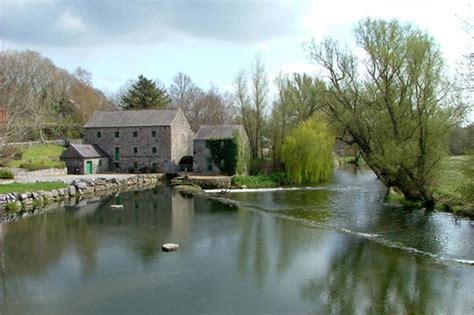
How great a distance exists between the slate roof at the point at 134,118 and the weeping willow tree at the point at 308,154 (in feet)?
40.1

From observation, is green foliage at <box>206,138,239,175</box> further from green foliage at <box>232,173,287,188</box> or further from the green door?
the green door

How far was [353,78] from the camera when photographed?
2411cm

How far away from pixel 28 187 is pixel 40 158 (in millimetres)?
13361

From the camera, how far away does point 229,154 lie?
35.4 m

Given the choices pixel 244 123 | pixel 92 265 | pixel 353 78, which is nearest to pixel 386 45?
pixel 353 78

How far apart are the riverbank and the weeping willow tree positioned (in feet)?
35.9

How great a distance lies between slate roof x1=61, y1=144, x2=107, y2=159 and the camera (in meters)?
35.5

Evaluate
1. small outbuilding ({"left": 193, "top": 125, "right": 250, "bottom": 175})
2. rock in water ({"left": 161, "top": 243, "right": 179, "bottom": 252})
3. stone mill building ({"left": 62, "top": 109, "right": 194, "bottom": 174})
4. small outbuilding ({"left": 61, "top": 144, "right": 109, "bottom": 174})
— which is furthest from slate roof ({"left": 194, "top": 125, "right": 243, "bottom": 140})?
rock in water ({"left": 161, "top": 243, "right": 179, "bottom": 252})

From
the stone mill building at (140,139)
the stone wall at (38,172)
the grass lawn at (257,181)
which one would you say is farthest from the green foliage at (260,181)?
the stone wall at (38,172)

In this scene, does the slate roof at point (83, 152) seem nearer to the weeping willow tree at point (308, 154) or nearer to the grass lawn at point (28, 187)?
the grass lawn at point (28, 187)

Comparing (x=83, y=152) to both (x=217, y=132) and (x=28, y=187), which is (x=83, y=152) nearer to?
(x=217, y=132)

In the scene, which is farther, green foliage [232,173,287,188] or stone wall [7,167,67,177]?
green foliage [232,173,287,188]

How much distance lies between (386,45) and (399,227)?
384 inches

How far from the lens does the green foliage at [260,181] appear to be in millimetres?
31000
